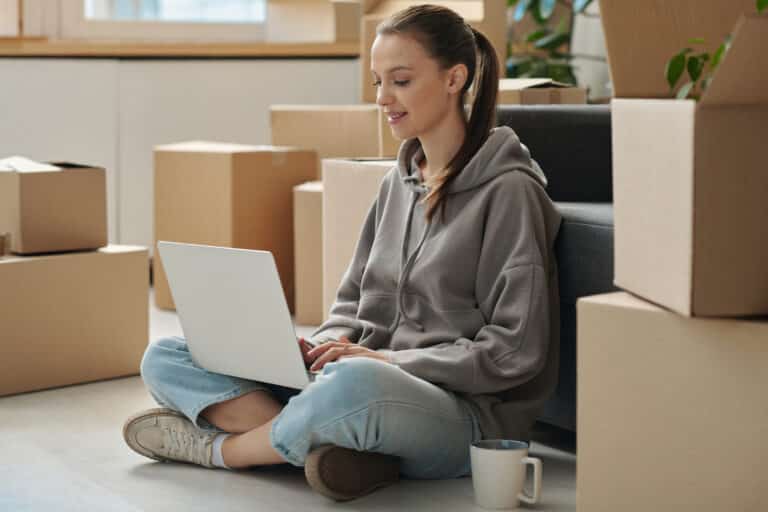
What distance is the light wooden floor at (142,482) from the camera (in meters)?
1.69

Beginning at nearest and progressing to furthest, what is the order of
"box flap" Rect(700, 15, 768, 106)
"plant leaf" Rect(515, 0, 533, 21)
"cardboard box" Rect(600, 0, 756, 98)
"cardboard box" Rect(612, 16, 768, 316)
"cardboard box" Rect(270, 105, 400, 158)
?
"box flap" Rect(700, 15, 768, 106)
"cardboard box" Rect(612, 16, 768, 316)
"cardboard box" Rect(600, 0, 756, 98)
"cardboard box" Rect(270, 105, 400, 158)
"plant leaf" Rect(515, 0, 533, 21)

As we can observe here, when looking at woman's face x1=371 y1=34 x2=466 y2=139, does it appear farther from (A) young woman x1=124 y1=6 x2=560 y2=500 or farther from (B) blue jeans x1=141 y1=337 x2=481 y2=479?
(B) blue jeans x1=141 y1=337 x2=481 y2=479

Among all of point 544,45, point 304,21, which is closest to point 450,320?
point 544,45

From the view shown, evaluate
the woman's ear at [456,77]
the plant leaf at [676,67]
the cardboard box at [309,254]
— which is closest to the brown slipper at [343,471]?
the woman's ear at [456,77]

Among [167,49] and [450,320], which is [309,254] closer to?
[167,49]

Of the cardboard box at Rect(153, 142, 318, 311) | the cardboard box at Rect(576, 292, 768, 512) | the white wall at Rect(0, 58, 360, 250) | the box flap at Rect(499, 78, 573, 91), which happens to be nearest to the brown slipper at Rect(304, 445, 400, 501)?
the cardboard box at Rect(576, 292, 768, 512)

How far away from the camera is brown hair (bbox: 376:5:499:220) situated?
6.00 feet

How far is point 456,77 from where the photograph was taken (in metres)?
1.86

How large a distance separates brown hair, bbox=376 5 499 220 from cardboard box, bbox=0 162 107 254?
2.85 feet

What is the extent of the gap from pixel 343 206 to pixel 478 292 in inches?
24.6

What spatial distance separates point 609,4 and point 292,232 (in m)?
1.75

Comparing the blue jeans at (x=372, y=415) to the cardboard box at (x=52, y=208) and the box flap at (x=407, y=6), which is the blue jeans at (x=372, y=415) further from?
the box flap at (x=407, y=6)

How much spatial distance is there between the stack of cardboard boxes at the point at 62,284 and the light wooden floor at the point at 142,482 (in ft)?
0.76

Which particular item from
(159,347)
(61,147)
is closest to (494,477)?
(159,347)
